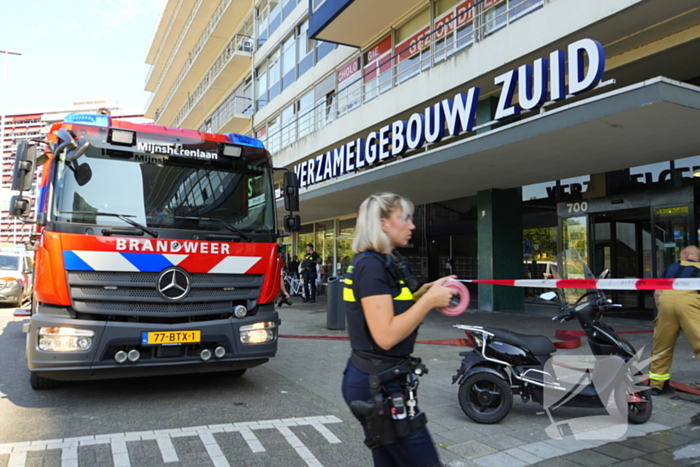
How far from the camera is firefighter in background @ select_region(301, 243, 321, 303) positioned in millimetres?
17562

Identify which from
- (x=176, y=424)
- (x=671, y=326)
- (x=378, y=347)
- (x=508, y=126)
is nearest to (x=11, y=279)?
(x=176, y=424)

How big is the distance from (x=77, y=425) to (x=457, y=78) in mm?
10309

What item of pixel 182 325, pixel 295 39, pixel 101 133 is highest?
pixel 295 39

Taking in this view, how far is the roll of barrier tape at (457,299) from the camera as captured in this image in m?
2.32

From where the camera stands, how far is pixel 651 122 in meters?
7.88

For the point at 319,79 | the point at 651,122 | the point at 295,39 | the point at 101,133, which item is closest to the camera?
the point at 101,133

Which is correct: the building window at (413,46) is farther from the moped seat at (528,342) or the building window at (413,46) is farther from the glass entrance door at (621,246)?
the moped seat at (528,342)

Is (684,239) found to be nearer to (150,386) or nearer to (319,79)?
(150,386)

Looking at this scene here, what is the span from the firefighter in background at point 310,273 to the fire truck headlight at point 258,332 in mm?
11593

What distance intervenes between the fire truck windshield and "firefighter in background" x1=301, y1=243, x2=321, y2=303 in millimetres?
11185

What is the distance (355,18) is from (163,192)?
11666 millimetres

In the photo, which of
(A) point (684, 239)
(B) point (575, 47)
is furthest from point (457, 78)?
(A) point (684, 239)

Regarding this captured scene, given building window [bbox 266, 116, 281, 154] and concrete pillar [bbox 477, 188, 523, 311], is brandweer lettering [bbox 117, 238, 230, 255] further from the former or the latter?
building window [bbox 266, 116, 281, 154]

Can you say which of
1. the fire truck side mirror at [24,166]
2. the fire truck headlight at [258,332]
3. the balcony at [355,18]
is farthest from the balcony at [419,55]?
the fire truck side mirror at [24,166]
